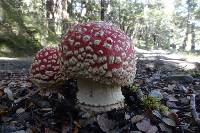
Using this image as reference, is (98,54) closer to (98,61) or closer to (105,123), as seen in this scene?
(98,61)

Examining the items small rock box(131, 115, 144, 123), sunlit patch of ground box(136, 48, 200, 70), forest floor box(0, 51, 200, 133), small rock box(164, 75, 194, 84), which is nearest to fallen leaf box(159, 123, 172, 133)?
forest floor box(0, 51, 200, 133)

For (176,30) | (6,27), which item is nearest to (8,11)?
(6,27)

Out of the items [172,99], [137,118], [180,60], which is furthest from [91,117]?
[180,60]

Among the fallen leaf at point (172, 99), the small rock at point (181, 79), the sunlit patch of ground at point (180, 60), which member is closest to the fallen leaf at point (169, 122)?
the fallen leaf at point (172, 99)

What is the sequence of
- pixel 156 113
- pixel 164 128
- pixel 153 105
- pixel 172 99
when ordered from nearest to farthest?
1. pixel 164 128
2. pixel 156 113
3. pixel 153 105
4. pixel 172 99

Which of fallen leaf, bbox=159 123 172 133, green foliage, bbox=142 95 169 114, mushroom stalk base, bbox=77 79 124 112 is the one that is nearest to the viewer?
fallen leaf, bbox=159 123 172 133

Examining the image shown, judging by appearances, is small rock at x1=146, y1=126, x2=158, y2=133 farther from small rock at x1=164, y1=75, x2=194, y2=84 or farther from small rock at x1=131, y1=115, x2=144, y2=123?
small rock at x1=164, y1=75, x2=194, y2=84

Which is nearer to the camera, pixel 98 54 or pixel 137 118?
pixel 98 54
